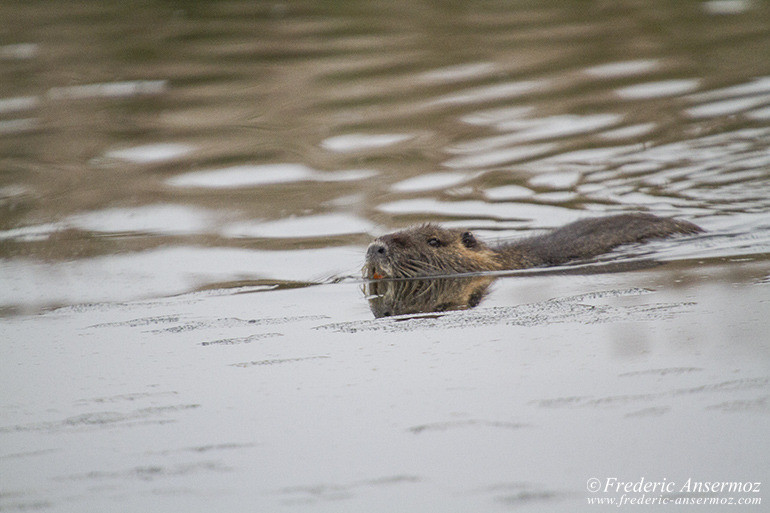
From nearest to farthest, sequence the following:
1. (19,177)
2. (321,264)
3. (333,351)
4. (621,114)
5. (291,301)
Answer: (333,351), (291,301), (321,264), (19,177), (621,114)

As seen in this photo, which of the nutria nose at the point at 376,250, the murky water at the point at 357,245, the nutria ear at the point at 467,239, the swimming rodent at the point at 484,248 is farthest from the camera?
the nutria ear at the point at 467,239

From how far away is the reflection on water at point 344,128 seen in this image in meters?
7.84

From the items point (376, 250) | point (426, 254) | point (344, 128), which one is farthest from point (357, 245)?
point (344, 128)

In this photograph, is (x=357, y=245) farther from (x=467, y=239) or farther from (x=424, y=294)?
(x=424, y=294)

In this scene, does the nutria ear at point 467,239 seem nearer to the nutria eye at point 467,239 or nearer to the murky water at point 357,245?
the nutria eye at point 467,239

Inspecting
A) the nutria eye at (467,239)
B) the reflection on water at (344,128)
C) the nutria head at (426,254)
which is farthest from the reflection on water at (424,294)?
the reflection on water at (344,128)

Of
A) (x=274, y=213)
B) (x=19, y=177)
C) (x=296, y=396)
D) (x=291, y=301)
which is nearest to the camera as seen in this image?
(x=296, y=396)

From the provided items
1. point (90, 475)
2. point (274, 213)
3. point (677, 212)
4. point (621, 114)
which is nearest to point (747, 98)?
point (621, 114)

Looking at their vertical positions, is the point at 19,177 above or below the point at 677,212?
above

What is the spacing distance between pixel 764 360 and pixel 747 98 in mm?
8055

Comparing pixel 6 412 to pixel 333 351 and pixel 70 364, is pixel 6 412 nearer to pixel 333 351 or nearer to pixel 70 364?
pixel 70 364

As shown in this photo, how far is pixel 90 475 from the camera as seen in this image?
3.37 m

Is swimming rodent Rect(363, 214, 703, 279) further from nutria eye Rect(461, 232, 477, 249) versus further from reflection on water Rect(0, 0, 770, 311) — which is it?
reflection on water Rect(0, 0, 770, 311)

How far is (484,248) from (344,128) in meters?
4.27
